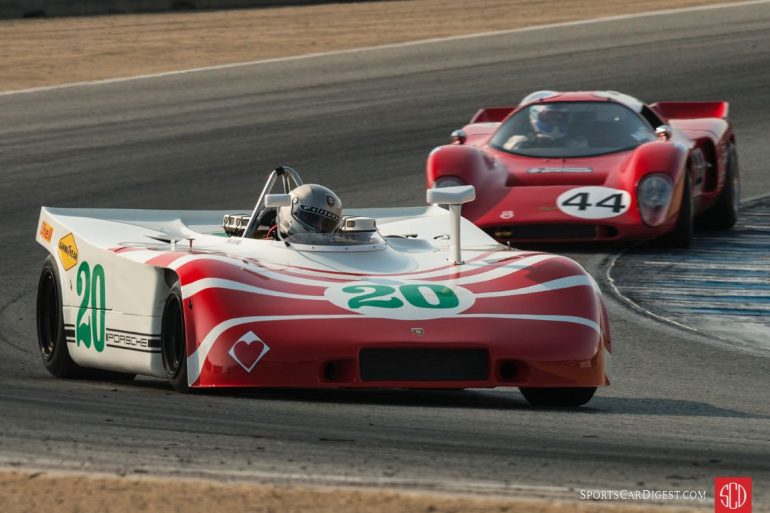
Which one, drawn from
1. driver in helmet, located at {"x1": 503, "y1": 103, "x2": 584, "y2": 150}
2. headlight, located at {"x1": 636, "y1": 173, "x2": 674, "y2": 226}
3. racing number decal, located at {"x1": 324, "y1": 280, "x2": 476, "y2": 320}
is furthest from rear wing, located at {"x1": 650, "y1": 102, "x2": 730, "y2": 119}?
racing number decal, located at {"x1": 324, "y1": 280, "x2": 476, "y2": 320}

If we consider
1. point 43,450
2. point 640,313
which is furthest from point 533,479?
→ point 640,313

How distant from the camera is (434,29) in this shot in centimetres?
2859

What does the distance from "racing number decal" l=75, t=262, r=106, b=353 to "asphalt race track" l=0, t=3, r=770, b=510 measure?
277mm

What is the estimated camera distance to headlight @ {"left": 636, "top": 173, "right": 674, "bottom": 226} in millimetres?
13953

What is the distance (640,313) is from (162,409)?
5156 mm

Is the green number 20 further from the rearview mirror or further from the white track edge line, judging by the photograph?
the white track edge line

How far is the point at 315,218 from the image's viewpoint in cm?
872

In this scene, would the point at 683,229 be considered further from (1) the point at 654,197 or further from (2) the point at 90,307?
(2) the point at 90,307

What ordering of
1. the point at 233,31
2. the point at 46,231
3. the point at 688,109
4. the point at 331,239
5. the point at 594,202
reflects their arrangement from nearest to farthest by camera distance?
the point at 331,239, the point at 46,231, the point at 594,202, the point at 688,109, the point at 233,31

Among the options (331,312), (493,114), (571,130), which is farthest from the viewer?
(493,114)

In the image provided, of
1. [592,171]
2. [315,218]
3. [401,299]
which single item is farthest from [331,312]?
[592,171]

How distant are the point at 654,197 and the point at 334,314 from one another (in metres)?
6.91

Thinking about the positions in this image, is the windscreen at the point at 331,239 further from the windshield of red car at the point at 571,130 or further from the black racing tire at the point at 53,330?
the windshield of red car at the point at 571,130

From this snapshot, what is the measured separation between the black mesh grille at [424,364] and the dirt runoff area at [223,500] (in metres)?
2.18
